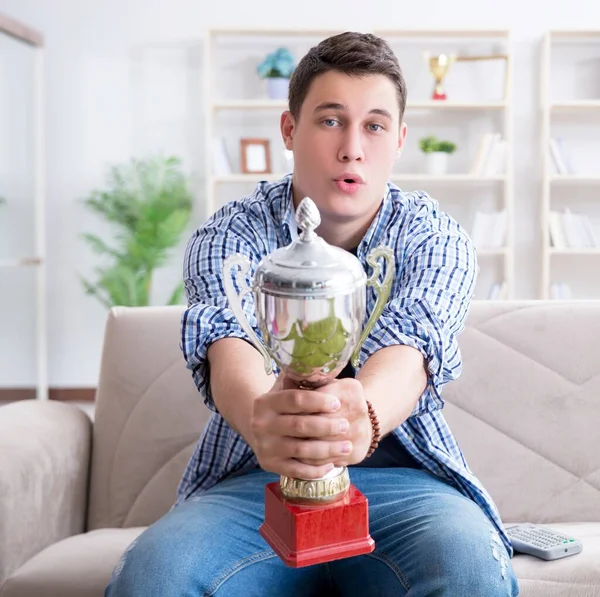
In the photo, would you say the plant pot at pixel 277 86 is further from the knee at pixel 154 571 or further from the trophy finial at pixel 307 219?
the trophy finial at pixel 307 219

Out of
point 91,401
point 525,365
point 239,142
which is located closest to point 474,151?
point 239,142

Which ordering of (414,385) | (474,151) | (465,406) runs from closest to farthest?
(414,385) → (465,406) → (474,151)

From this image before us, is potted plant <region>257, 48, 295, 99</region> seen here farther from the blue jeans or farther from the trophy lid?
the trophy lid

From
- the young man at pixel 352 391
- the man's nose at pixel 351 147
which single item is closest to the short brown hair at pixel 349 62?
the young man at pixel 352 391

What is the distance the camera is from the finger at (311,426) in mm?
835

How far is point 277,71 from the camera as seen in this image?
4.98 m

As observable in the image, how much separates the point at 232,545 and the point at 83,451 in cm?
68

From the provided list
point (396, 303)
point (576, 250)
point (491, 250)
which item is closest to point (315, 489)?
point (396, 303)

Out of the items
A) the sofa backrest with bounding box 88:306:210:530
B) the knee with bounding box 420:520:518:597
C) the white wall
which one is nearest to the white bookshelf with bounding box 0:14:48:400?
the white wall

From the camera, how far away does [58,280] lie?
17.5 ft

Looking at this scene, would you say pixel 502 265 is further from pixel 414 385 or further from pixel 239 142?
pixel 414 385

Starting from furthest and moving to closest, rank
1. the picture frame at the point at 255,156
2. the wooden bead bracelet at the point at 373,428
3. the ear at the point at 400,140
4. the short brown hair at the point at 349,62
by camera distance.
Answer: the picture frame at the point at 255,156
the ear at the point at 400,140
the short brown hair at the point at 349,62
the wooden bead bracelet at the point at 373,428

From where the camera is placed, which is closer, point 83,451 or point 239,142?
point 83,451

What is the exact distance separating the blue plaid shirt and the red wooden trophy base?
1.11 feet
